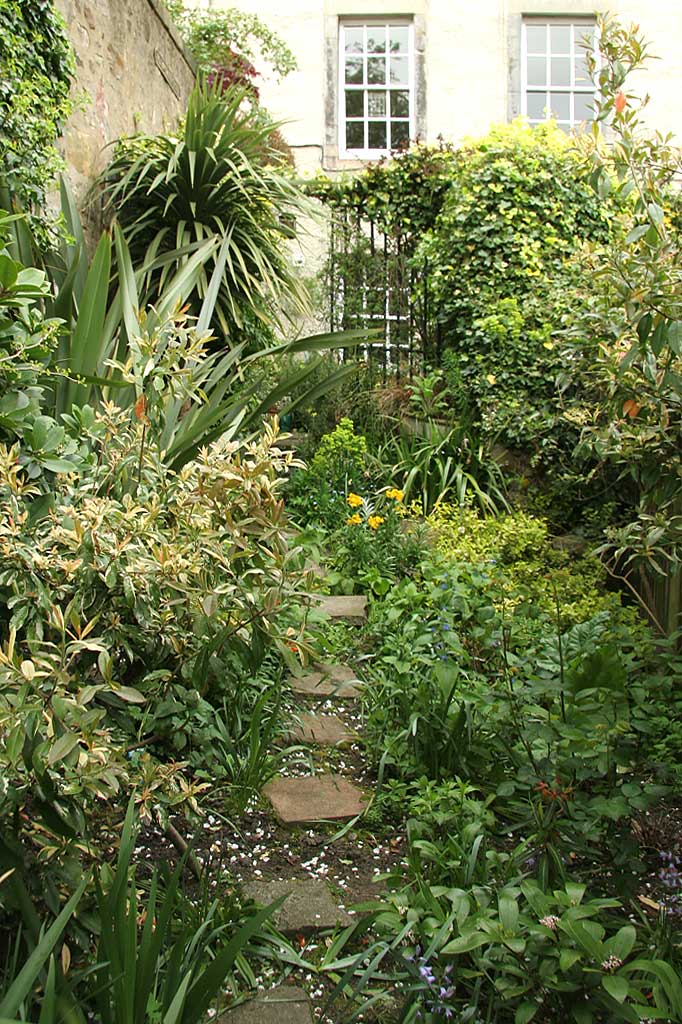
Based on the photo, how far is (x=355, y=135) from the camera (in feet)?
33.6

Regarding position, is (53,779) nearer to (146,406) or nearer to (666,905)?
(146,406)

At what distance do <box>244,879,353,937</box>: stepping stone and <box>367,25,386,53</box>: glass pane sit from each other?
33.5 ft

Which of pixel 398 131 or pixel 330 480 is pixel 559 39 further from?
pixel 330 480

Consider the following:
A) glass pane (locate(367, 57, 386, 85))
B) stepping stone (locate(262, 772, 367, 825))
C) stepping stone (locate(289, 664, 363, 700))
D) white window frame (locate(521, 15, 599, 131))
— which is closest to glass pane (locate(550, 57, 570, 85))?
white window frame (locate(521, 15, 599, 131))

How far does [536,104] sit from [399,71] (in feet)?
5.30

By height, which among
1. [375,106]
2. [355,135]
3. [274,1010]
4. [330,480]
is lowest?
[274,1010]

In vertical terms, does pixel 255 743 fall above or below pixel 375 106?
below

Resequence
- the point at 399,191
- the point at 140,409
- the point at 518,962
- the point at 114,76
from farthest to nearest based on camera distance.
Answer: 1. the point at 399,191
2. the point at 114,76
3. the point at 140,409
4. the point at 518,962

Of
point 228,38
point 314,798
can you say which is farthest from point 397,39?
point 314,798

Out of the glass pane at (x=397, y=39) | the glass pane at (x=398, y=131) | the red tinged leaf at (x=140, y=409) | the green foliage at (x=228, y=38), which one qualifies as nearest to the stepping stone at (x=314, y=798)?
the red tinged leaf at (x=140, y=409)

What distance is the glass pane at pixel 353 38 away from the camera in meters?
10.2

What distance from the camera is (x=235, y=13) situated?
914 centimetres

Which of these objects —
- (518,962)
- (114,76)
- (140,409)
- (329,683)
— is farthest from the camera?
(114,76)

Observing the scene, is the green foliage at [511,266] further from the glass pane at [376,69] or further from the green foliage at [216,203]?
the glass pane at [376,69]
